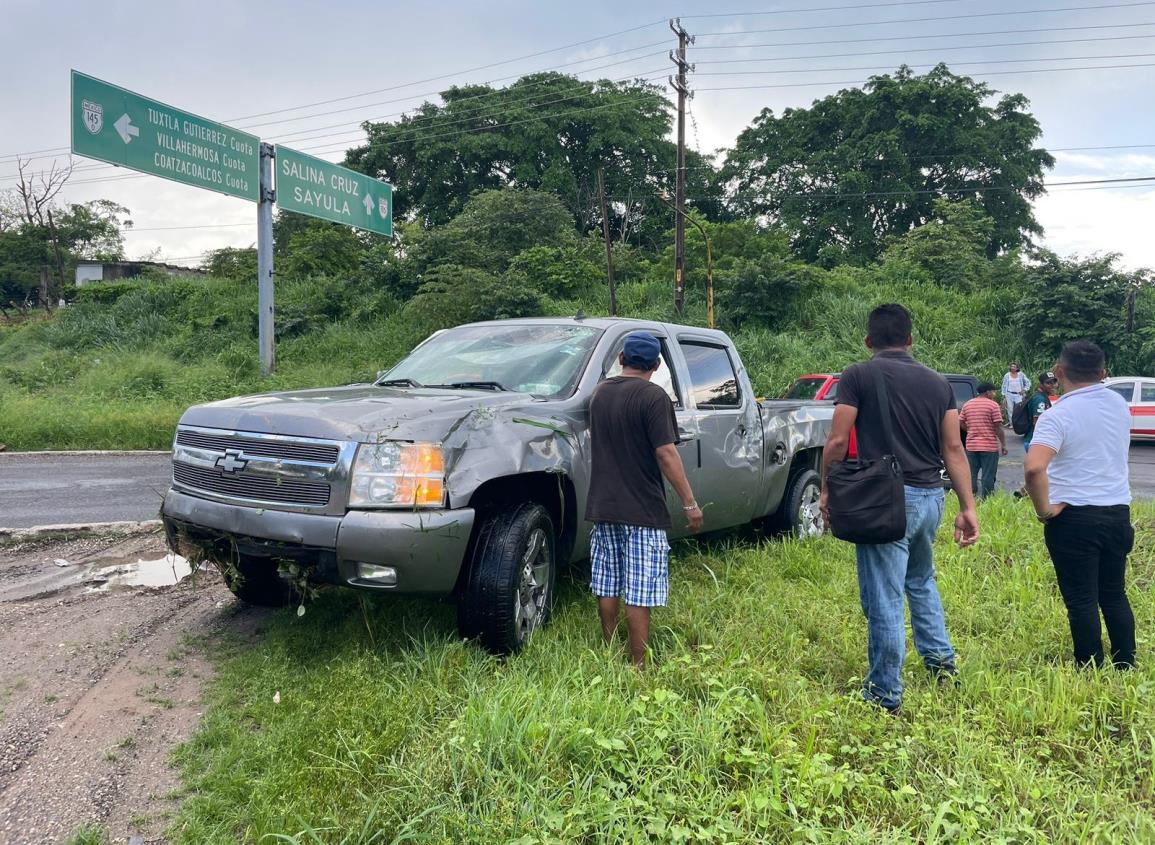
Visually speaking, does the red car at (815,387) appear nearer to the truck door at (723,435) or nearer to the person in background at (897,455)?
the truck door at (723,435)

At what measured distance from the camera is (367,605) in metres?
4.37

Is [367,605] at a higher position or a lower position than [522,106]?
Result: lower

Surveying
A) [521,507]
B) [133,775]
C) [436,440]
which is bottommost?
[133,775]

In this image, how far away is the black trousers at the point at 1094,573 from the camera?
3.70 metres

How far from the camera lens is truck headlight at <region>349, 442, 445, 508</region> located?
11.4ft

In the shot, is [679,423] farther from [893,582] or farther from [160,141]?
[160,141]

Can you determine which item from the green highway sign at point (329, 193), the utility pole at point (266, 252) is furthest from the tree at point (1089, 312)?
the utility pole at point (266, 252)

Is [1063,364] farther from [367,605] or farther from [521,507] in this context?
[367,605]

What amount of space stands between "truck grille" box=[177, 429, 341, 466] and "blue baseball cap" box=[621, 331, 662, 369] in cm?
137

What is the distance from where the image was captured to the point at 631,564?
376 cm

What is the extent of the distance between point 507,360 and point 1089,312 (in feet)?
73.5

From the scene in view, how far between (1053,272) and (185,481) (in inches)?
958

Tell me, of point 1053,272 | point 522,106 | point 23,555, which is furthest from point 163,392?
point 522,106

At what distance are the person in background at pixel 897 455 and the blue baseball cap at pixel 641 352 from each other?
0.85 m
